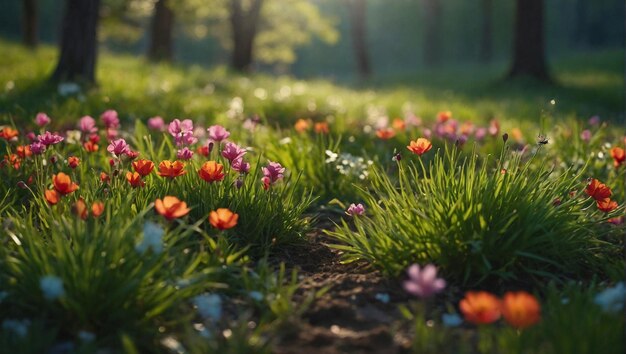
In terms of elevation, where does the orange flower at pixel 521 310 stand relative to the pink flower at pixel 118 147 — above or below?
above

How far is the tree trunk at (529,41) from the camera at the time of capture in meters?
12.5

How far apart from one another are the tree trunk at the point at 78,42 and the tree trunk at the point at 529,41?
9.15 m

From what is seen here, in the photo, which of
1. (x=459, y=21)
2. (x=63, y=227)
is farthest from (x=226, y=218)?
(x=459, y=21)

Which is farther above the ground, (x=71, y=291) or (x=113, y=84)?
(x=71, y=291)

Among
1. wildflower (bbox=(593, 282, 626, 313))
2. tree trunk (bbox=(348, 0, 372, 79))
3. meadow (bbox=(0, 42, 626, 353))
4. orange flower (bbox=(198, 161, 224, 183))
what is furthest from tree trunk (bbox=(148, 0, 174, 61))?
wildflower (bbox=(593, 282, 626, 313))

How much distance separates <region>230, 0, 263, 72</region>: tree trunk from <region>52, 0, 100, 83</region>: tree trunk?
7.61m

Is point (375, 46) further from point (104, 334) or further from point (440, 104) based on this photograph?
point (104, 334)

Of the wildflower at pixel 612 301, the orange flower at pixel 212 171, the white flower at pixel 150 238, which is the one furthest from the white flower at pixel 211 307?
the wildflower at pixel 612 301

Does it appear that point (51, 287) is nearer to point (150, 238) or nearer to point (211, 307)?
point (150, 238)

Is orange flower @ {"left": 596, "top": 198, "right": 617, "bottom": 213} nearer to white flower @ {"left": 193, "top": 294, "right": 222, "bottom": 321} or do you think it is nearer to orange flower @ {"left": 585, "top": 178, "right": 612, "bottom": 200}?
orange flower @ {"left": 585, "top": 178, "right": 612, "bottom": 200}

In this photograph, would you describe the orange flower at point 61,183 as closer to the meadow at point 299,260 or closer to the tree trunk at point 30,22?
the meadow at point 299,260

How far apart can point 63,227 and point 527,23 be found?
474 inches

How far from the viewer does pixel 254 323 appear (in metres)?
2.22

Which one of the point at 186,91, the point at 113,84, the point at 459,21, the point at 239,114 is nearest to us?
the point at 239,114
